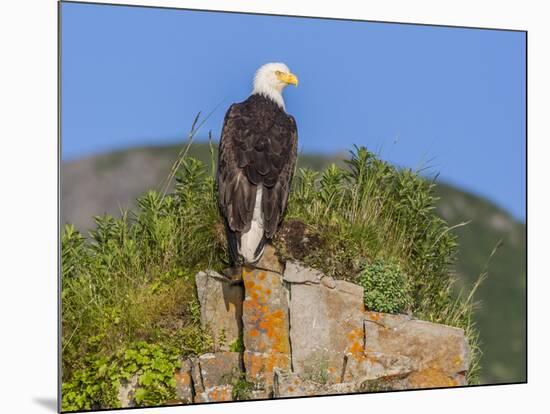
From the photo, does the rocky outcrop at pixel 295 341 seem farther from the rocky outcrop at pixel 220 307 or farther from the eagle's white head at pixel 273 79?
the eagle's white head at pixel 273 79

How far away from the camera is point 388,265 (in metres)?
8.22

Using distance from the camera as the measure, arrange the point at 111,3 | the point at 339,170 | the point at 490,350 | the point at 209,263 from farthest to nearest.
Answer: the point at 490,350
the point at 339,170
the point at 209,263
the point at 111,3

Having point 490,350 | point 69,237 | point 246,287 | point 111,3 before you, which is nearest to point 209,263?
point 246,287

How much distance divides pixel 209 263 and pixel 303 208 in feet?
3.13

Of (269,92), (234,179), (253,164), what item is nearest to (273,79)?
(269,92)

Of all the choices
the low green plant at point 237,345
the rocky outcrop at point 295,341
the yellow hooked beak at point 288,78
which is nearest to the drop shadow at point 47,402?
the rocky outcrop at point 295,341

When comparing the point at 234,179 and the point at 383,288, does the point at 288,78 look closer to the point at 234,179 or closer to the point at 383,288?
the point at 234,179

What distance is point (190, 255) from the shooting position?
8.11m

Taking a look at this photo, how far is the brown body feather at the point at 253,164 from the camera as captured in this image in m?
7.61

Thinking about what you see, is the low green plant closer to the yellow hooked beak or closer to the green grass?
the green grass

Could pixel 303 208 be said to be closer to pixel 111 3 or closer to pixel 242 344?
pixel 242 344

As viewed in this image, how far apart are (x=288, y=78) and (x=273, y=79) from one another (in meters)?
0.14

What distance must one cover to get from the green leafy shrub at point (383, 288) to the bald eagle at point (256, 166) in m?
0.92

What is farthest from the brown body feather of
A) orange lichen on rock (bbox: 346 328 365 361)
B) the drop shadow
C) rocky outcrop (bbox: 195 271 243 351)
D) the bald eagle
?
the drop shadow
